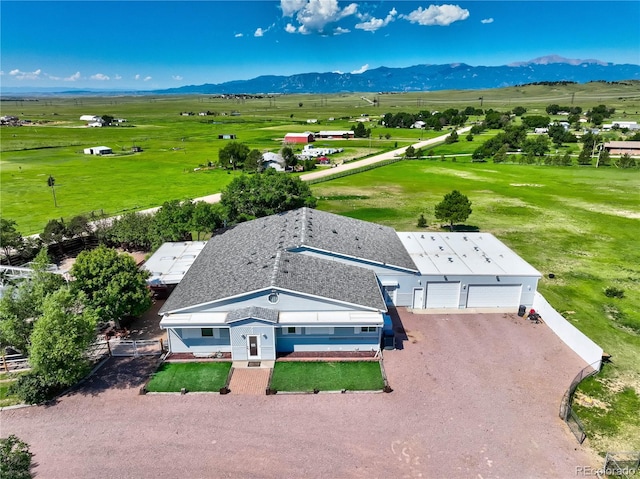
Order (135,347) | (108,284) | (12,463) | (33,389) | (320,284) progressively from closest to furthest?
(12,463) < (33,389) < (135,347) < (108,284) < (320,284)

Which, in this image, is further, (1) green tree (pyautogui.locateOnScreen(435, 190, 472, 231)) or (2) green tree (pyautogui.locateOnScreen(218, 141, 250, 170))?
(2) green tree (pyautogui.locateOnScreen(218, 141, 250, 170))

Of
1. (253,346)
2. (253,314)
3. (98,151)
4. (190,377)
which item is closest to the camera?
(190,377)

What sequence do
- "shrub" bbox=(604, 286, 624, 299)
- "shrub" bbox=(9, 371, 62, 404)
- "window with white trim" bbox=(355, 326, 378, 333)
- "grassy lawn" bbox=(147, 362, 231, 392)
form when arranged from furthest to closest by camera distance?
"shrub" bbox=(604, 286, 624, 299) < "window with white trim" bbox=(355, 326, 378, 333) < "grassy lawn" bbox=(147, 362, 231, 392) < "shrub" bbox=(9, 371, 62, 404)

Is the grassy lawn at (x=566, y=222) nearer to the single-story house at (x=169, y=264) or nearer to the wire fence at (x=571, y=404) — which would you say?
the wire fence at (x=571, y=404)

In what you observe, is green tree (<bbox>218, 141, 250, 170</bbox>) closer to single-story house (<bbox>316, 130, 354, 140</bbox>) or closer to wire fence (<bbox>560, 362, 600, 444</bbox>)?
single-story house (<bbox>316, 130, 354, 140</bbox>)

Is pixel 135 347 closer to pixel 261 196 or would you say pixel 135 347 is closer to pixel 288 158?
pixel 261 196

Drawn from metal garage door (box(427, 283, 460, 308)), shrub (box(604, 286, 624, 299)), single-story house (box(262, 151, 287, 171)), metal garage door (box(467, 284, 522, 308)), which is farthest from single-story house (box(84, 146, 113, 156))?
shrub (box(604, 286, 624, 299))

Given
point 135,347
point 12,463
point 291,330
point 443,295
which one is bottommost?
point 135,347

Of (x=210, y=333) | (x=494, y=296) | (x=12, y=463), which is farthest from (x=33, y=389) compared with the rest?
(x=494, y=296)
